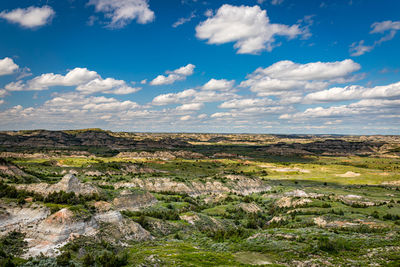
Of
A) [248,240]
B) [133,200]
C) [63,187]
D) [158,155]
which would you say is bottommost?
[158,155]

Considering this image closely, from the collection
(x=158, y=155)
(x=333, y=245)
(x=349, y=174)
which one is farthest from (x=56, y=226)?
(x=158, y=155)

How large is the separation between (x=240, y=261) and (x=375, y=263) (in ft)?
35.8

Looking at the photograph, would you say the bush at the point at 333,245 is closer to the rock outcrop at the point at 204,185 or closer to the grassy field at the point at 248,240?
the grassy field at the point at 248,240

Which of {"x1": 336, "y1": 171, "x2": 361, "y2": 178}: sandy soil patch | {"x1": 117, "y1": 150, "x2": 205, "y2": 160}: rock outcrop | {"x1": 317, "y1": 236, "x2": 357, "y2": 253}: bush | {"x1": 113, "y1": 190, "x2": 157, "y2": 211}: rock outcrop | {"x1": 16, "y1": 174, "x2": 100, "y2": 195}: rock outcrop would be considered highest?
{"x1": 16, "y1": 174, "x2": 100, "y2": 195}: rock outcrop

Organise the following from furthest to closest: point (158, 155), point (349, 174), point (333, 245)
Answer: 1. point (158, 155)
2. point (349, 174)
3. point (333, 245)

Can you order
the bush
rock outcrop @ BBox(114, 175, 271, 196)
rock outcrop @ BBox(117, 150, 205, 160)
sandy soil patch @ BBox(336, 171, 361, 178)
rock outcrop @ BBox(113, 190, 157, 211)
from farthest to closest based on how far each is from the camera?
rock outcrop @ BBox(117, 150, 205, 160)
sandy soil patch @ BBox(336, 171, 361, 178)
rock outcrop @ BBox(114, 175, 271, 196)
rock outcrop @ BBox(113, 190, 157, 211)
the bush

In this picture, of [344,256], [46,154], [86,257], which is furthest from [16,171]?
[46,154]

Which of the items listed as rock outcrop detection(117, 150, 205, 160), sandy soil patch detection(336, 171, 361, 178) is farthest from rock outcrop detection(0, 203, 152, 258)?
rock outcrop detection(117, 150, 205, 160)

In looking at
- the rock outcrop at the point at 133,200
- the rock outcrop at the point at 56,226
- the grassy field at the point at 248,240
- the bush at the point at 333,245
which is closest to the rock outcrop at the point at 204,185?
the grassy field at the point at 248,240

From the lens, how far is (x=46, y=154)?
5507 inches

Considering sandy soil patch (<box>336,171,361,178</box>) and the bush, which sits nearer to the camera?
the bush

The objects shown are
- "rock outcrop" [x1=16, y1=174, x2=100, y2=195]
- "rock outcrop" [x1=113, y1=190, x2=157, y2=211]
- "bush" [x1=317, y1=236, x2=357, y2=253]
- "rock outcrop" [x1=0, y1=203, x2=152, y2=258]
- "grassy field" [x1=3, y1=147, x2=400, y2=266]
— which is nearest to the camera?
"grassy field" [x1=3, y1=147, x2=400, y2=266]

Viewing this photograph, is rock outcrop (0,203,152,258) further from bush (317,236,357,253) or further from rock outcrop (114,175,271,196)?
rock outcrop (114,175,271,196)

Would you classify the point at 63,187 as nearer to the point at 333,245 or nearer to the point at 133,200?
the point at 133,200
